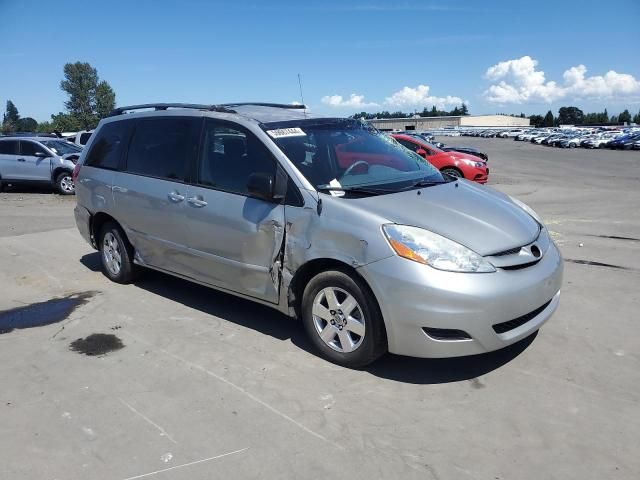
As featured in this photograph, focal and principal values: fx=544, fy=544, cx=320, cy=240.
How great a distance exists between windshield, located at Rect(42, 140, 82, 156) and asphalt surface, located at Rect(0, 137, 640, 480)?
438 inches

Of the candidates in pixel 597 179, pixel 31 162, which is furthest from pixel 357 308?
pixel 597 179

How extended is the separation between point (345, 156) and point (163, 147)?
6.14 feet

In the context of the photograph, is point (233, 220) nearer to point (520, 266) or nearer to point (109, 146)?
point (520, 266)

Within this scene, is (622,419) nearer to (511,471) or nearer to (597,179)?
(511,471)

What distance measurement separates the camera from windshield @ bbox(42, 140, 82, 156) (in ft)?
51.3

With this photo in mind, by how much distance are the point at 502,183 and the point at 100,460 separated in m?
17.2

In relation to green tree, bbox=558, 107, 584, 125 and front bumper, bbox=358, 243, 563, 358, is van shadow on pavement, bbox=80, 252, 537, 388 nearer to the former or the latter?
front bumper, bbox=358, 243, 563, 358

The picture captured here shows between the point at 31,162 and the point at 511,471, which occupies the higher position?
the point at 31,162

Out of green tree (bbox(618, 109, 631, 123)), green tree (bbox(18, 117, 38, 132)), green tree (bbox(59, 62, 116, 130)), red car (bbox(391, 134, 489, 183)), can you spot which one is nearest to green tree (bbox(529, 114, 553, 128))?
green tree (bbox(618, 109, 631, 123))

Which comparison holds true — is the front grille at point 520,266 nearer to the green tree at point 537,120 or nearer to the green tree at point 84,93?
the green tree at point 84,93

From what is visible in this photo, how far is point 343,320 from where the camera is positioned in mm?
3895

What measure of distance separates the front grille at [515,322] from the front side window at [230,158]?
79.7 inches

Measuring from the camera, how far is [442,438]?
3.09m

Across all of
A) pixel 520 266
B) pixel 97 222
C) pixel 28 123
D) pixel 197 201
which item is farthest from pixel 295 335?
pixel 28 123
